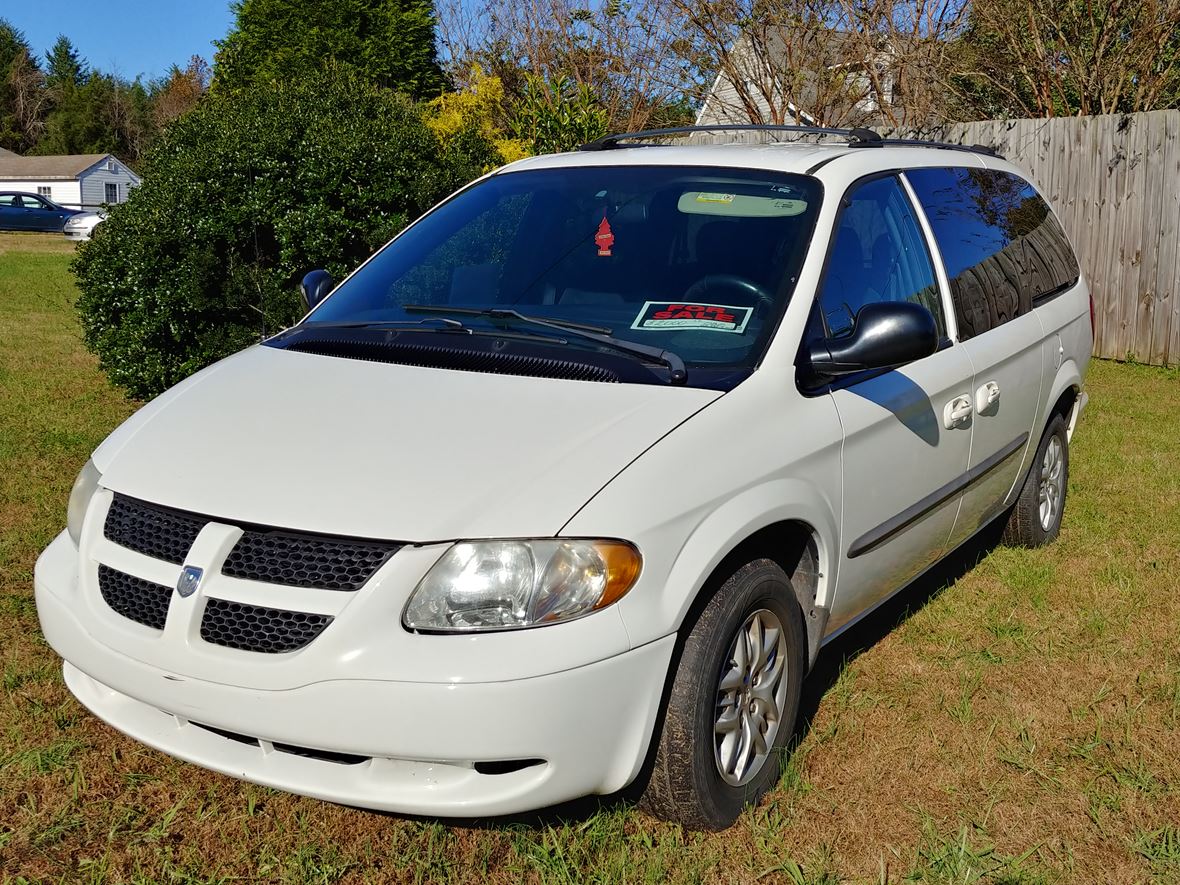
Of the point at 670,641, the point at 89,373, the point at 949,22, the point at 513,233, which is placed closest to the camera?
the point at 670,641

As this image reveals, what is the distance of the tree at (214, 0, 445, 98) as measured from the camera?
119 ft

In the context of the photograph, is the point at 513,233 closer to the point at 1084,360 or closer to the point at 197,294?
the point at 1084,360

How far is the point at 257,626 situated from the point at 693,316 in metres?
1.59

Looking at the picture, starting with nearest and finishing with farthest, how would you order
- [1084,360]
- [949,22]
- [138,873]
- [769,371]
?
[138,873]
[769,371]
[1084,360]
[949,22]

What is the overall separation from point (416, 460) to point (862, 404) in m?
1.44

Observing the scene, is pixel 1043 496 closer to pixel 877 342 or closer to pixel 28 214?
pixel 877 342

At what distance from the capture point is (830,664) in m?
4.44

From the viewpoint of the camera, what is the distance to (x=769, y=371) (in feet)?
10.9

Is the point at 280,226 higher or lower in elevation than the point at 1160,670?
higher

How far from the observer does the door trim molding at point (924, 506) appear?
370 cm

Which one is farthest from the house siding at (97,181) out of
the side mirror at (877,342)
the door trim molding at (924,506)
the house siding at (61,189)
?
the side mirror at (877,342)

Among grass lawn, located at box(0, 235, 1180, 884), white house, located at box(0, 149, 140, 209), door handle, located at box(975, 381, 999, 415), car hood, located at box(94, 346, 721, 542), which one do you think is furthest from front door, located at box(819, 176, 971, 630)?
white house, located at box(0, 149, 140, 209)

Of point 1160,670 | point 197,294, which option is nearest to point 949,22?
point 197,294

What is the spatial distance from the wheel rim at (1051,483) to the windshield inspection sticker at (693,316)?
266 cm
